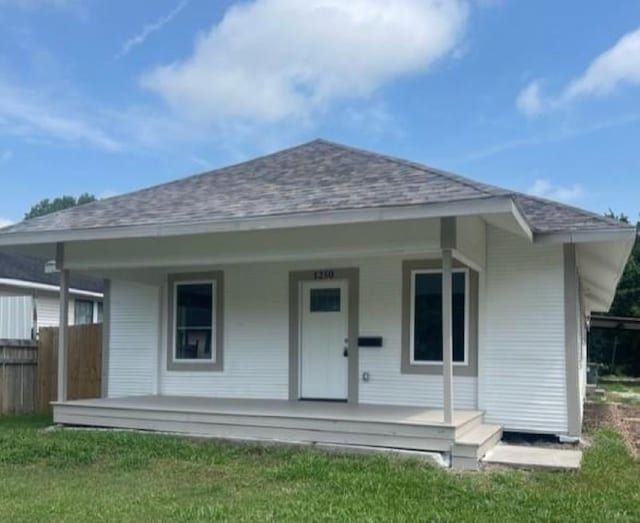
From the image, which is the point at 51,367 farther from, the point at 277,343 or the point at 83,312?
the point at 83,312

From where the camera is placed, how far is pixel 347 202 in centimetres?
805

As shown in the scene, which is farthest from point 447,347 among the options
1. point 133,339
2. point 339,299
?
point 133,339

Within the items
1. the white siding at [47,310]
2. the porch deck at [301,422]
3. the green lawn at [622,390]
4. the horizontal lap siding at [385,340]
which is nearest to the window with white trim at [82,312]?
the white siding at [47,310]

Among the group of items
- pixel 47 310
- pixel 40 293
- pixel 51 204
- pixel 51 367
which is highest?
Answer: pixel 51 204

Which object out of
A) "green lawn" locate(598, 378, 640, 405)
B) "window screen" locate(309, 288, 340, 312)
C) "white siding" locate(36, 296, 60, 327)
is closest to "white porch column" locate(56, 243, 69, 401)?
"window screen" locate(309, 288, 340, 312)

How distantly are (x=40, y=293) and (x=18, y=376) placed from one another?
21.6 feet

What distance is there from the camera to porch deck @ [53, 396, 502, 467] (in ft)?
24.8

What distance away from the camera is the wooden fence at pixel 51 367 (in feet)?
40.4

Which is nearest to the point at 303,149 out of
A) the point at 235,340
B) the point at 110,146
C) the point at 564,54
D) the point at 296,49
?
the point at 235,340

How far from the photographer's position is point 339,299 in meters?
10.3

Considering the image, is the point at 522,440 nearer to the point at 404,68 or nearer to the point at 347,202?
the point at 347,202

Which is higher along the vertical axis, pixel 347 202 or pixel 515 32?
pixel 515 32

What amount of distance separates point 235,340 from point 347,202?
3.69 meters

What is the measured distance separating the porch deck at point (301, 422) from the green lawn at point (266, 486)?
1.11 ft
